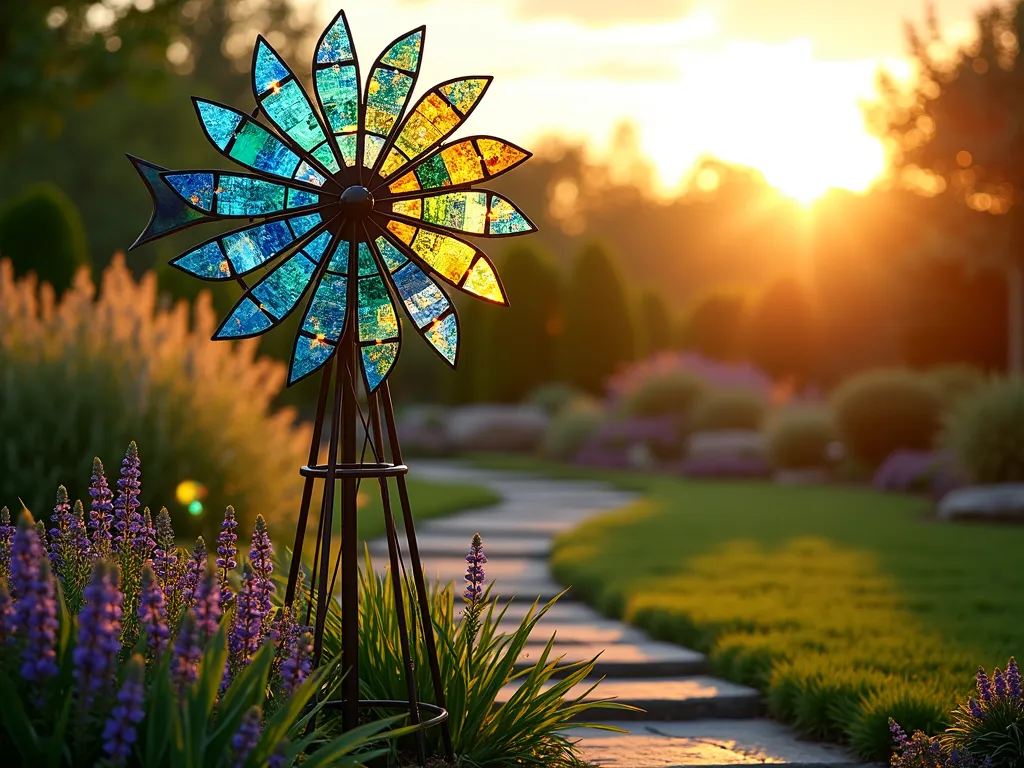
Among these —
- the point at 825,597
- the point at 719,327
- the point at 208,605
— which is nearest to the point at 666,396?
the point at 719,327

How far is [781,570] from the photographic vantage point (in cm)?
817

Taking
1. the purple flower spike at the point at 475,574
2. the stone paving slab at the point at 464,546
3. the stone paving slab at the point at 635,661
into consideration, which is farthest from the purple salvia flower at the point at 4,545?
the stone paving slab at the point at 464,546

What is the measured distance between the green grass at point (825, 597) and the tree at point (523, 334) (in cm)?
1363

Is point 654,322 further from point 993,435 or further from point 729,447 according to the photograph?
point 993,435

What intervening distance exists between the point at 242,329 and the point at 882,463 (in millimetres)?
14492

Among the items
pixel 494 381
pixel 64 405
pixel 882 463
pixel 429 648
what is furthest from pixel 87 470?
pixel 494 381

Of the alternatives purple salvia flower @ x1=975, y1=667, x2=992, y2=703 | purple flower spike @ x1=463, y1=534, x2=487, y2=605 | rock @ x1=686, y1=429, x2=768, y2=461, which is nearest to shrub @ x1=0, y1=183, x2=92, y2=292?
purple flower spike @ x1=463, y1=534, x2=487, y2=605

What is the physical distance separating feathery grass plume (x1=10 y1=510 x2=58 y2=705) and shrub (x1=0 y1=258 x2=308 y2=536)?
16.0 feet

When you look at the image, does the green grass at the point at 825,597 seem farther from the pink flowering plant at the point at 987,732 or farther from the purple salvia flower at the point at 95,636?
the purple salvia flower at the point at 95,636

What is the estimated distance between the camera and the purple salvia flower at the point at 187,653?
8.77ft

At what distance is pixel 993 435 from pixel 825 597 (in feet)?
21.8

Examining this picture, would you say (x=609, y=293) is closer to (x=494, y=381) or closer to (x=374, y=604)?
(x=494, y=381)

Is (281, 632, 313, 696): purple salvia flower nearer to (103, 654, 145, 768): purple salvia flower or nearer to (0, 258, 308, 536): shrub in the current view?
(103, 654, 145, 768): purple salvia flower

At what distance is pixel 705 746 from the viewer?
448cm
